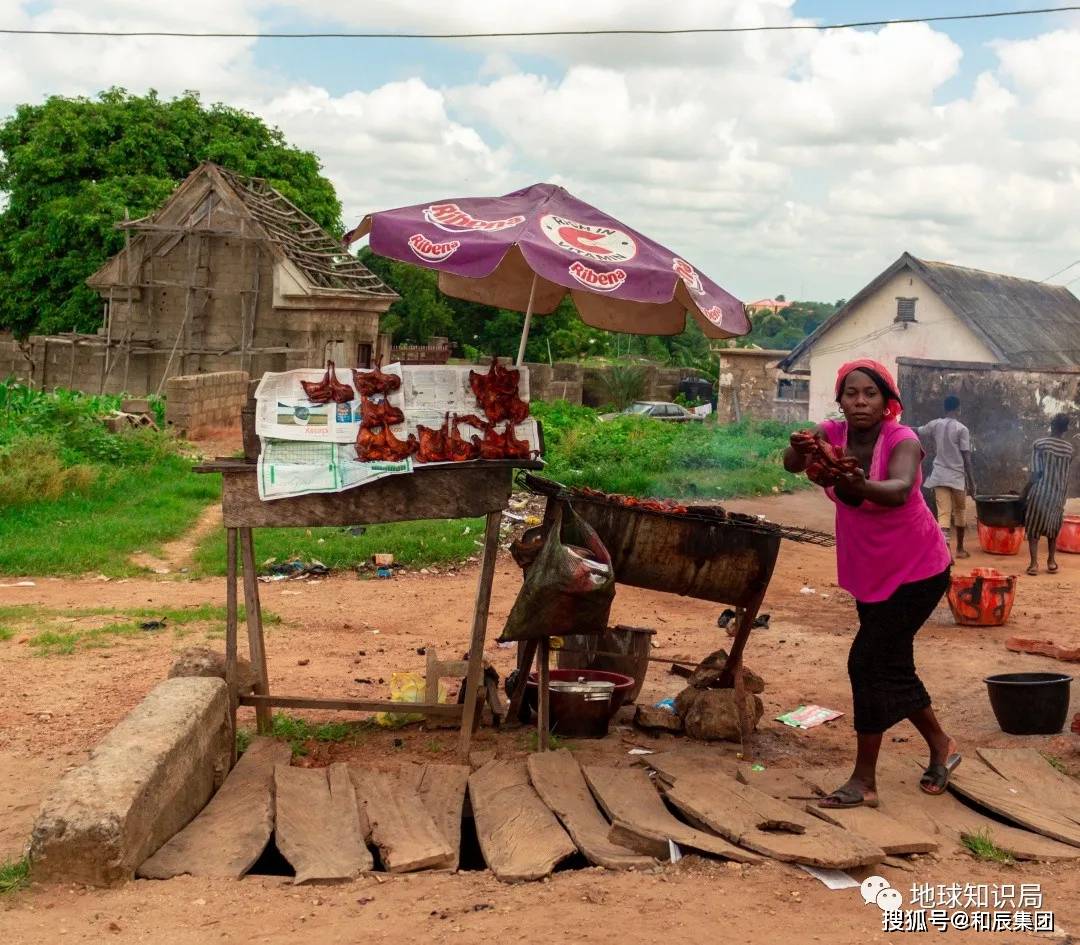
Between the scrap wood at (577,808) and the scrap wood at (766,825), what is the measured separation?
0.35m

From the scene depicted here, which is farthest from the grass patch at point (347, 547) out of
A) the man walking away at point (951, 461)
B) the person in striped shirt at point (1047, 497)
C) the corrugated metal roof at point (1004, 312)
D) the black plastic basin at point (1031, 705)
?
the corrugated metal roof at point (1004, 312)

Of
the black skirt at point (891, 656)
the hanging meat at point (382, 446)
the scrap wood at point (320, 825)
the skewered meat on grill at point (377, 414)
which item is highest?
the skewered meat on grill at point (377, 414)

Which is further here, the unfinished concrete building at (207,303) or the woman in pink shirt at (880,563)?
the unfinished concrete building at (207,303)

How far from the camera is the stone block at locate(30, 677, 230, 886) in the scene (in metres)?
4.20

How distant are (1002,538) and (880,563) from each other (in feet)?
30.8

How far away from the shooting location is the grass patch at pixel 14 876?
4188 millimetres

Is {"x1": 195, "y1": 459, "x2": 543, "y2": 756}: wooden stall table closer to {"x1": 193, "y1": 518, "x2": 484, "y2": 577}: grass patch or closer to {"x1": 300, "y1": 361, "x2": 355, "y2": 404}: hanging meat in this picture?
{"x1": 300, "y1": 361, "x2": 355, "y2": 404}: hanging meat

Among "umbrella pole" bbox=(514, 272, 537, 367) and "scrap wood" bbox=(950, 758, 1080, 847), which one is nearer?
"scrap wood" bbox=(950, 758, 1080, 847)

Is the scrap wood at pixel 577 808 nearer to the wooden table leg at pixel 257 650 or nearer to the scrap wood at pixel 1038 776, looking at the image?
the wooden table leg at pixel 257 650

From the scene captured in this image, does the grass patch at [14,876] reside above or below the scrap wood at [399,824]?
below

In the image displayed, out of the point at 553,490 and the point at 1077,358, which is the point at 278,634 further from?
the point at 1077,358

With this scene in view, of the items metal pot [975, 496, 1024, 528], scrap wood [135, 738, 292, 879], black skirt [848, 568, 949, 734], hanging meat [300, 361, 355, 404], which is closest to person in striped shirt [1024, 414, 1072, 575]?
metal pot [975, 496, 1024, 528]

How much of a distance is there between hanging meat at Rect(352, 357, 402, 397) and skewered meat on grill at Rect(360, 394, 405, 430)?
41mm

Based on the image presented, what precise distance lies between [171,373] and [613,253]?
24.9 m
